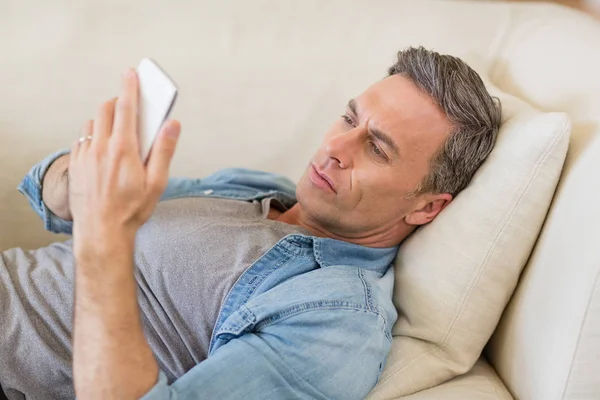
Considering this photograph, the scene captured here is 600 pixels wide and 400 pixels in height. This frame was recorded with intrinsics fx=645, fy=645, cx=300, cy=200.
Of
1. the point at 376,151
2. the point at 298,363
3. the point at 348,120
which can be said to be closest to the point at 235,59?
the point at 348,120

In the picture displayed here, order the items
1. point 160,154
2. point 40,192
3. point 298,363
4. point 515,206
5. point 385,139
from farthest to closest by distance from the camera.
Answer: point 40,192 → point 385,139 → point 515,206 → point 298,363 → point 160,154

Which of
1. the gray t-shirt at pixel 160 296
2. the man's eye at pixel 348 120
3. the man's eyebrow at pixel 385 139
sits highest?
the man's eye at pixel 348 120

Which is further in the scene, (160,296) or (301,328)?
(160,296)

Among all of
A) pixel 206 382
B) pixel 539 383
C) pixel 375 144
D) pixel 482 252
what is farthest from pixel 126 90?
pixel 539 383

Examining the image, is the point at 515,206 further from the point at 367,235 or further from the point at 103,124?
the point at 103,124

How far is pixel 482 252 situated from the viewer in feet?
3.65

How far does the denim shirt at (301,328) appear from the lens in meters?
0.92

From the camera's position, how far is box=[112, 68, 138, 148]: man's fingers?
843mm

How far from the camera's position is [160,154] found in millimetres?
835

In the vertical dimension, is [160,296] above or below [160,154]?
below

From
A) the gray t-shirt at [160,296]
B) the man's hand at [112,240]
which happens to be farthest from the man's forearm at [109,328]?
the gray t-shirt at [160,296]

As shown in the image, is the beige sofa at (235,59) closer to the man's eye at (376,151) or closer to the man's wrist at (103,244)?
the man's eye at (376,151)

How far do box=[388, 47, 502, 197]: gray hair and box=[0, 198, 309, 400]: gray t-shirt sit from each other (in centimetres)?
31

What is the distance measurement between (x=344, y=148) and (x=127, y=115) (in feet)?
1.66
